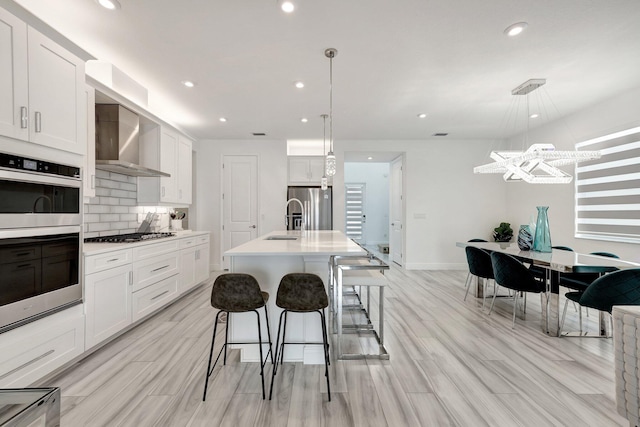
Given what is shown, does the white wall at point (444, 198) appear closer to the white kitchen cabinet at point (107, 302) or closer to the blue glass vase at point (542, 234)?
the blue glass vase at point (542, 234)

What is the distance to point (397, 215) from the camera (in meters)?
6.51

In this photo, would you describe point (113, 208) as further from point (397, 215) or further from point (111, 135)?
point (397, 215)

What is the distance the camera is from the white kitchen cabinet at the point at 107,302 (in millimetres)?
2209

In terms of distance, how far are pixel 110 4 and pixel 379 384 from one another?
11.0ft

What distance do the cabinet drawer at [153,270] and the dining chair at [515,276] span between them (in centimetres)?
379

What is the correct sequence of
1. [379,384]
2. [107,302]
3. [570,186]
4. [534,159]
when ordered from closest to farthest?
[379,384], [107,302], [534,159], [570,186]

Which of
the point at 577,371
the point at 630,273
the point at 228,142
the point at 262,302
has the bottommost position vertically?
the point at 577,371

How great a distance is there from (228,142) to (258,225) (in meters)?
1.84

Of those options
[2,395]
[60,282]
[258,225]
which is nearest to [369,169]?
[258,225]

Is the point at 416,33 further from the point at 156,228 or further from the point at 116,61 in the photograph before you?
the point at 156,228

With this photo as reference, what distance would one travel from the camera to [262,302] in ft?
5.93

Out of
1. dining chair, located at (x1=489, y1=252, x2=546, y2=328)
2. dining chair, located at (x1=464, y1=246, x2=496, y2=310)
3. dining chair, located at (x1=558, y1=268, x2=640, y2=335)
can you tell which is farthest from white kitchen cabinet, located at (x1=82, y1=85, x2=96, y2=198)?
dining chair, located at (x1=558, y1=268, x2=640, y2=335)

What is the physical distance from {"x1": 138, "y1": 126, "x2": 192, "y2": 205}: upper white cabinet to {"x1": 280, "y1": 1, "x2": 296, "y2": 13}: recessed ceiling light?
2639 mm

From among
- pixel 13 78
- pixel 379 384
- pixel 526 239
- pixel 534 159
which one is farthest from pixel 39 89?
pixel 526 239
